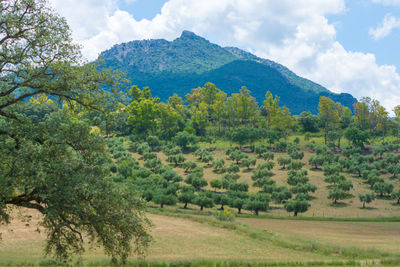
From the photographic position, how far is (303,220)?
161ft

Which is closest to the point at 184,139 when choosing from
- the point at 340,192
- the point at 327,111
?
the point at 327,111

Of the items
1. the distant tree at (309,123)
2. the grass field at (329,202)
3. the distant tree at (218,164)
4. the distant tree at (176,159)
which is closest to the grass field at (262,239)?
the grass field at (329,202)

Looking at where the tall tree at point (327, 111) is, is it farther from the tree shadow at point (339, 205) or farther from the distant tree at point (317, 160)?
the tree shadow at point (339, 205)

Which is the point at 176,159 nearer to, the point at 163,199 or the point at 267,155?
the point at 267,155

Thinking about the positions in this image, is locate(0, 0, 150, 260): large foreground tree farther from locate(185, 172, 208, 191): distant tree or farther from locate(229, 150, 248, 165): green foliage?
locate(229, 150, 248, 165): green foliage

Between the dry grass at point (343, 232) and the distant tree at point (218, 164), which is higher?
the distant tree at point (218, 164)

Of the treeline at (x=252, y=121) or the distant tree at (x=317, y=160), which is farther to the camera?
the treeline at (x=252, y=121)

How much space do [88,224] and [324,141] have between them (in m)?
106

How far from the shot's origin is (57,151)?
11.9 metres

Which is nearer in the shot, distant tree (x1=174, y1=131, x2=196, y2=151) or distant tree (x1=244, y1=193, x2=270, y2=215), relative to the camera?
distant tree (x1=244, y1=193, x2=270, y2=215)

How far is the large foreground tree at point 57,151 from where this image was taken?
36.5 ft

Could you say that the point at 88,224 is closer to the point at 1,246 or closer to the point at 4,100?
the point at 4,100

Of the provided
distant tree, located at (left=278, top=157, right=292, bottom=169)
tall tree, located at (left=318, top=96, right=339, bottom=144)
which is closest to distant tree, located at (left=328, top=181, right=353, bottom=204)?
distant tree, located at (left=278, top=157, right=292, bottom=169)

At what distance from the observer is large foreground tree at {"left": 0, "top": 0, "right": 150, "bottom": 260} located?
11125 mm
